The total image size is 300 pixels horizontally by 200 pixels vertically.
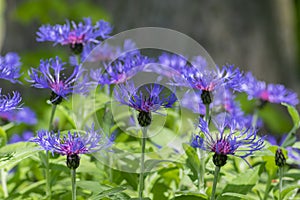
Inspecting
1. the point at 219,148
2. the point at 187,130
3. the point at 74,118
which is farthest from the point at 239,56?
the point at 219,148

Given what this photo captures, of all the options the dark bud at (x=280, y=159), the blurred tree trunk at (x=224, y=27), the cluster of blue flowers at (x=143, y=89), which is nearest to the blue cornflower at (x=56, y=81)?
the cluster of blue flowers at (x=143, y=89)

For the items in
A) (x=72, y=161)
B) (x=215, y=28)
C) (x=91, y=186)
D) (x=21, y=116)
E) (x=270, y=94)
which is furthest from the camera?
(x=215, y=28)

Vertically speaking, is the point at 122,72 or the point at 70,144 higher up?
the point at 122,72

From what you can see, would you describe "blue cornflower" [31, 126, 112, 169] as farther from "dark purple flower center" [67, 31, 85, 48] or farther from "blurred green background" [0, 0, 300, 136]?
"blurred green background" [0, 0, 300, 136]

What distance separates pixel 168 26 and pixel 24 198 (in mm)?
3077

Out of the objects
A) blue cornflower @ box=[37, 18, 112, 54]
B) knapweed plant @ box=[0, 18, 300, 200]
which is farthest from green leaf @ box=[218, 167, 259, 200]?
blue cornflower @ box=[37, 18, 112, 54]

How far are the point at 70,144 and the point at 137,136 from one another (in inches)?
17.1

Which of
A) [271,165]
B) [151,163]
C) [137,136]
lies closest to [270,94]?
[271,165]

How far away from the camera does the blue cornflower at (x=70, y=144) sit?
118 centimetres

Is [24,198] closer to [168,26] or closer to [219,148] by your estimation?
[219,148]

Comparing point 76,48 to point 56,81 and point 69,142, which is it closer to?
point 56,81

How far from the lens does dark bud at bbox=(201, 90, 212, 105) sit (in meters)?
1.35

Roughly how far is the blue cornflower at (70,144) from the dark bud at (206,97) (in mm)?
279

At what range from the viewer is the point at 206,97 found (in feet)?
4.43
